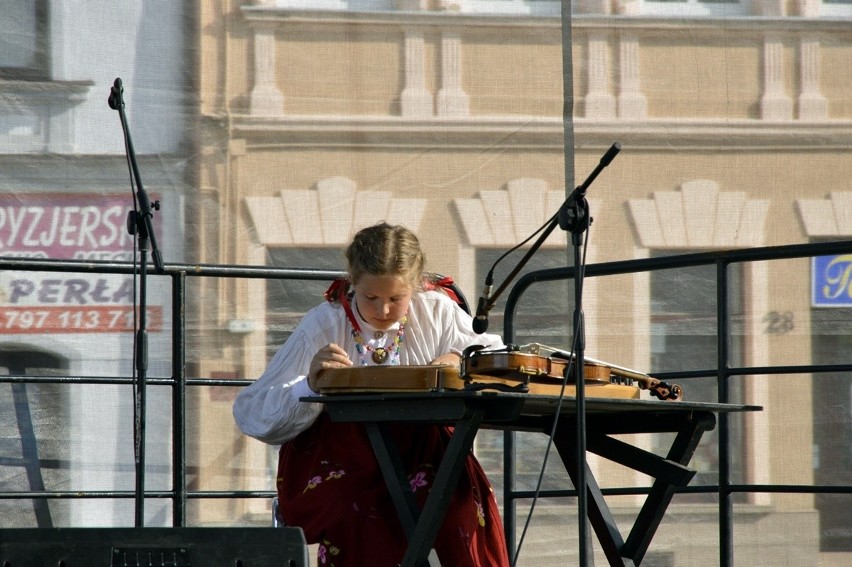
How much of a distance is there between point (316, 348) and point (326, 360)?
273mm

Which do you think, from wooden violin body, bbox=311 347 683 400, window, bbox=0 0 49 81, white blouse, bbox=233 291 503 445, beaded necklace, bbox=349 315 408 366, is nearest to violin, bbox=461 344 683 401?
wooden violin body, bbox=311 347 683 400

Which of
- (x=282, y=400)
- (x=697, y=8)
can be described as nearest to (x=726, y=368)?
(x=282, y=400)

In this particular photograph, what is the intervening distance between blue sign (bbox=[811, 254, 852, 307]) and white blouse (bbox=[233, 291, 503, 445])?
213 centimetres

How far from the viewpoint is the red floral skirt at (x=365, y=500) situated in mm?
2330

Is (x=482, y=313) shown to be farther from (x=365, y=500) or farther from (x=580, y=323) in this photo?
(x=365, y=500)

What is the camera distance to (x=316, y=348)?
99.1 inches

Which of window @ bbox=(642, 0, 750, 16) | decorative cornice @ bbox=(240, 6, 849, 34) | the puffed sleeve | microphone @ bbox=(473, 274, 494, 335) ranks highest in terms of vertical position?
window @ bbox=(642, 0, 750, 16)

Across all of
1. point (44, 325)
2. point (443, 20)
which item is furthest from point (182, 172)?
point (443, 20)

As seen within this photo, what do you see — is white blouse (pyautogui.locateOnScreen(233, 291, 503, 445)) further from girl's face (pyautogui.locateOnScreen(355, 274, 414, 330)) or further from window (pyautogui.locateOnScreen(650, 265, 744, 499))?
window (pyautogui.locateOnScreen(650, 265, 744, 499))

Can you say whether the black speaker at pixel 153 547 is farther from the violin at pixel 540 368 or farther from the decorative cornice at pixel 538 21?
Result: the decorative cornice at pixel 538 21

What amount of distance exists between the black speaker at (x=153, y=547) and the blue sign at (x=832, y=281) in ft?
Answer: 9.78

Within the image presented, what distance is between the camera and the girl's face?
97.6 inches

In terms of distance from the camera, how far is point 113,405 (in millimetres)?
3830

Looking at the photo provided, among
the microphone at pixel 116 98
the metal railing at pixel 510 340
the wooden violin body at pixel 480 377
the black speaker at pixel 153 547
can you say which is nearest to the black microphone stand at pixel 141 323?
the microphone at pixel 116 98
